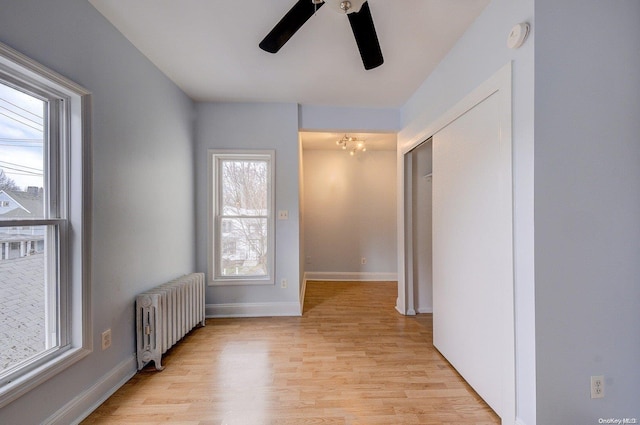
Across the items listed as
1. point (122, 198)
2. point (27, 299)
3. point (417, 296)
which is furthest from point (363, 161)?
point (27, 299)

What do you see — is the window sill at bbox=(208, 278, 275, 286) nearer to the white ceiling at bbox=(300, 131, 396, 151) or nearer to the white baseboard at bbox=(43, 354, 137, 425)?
the white baseboard at bbox=(43, 354, 137, 425)

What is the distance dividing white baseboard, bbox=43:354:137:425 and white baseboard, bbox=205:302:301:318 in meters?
1.09

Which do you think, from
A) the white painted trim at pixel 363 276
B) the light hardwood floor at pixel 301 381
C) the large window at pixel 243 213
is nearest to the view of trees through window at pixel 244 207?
the large window at pixel 243 213

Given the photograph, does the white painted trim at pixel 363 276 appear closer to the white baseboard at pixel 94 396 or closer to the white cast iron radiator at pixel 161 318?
the white cast iron radiator at pixel 161 318

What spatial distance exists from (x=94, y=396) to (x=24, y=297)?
0.82 m

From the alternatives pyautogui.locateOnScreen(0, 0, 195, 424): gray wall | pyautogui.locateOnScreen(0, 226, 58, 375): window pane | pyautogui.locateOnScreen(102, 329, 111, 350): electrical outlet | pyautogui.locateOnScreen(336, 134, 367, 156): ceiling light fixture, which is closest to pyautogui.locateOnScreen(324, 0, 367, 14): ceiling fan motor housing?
pyautogui.locateOnScreen(0, 0, 195, 424): gray wall

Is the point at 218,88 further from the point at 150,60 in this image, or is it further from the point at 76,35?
the point at 76,35

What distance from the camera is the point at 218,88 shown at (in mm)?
2775

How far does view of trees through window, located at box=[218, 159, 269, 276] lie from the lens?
319cm

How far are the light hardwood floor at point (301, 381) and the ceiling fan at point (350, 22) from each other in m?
2.32

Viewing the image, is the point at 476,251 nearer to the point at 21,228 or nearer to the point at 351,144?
the point at 21,228

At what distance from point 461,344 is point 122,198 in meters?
2.88
